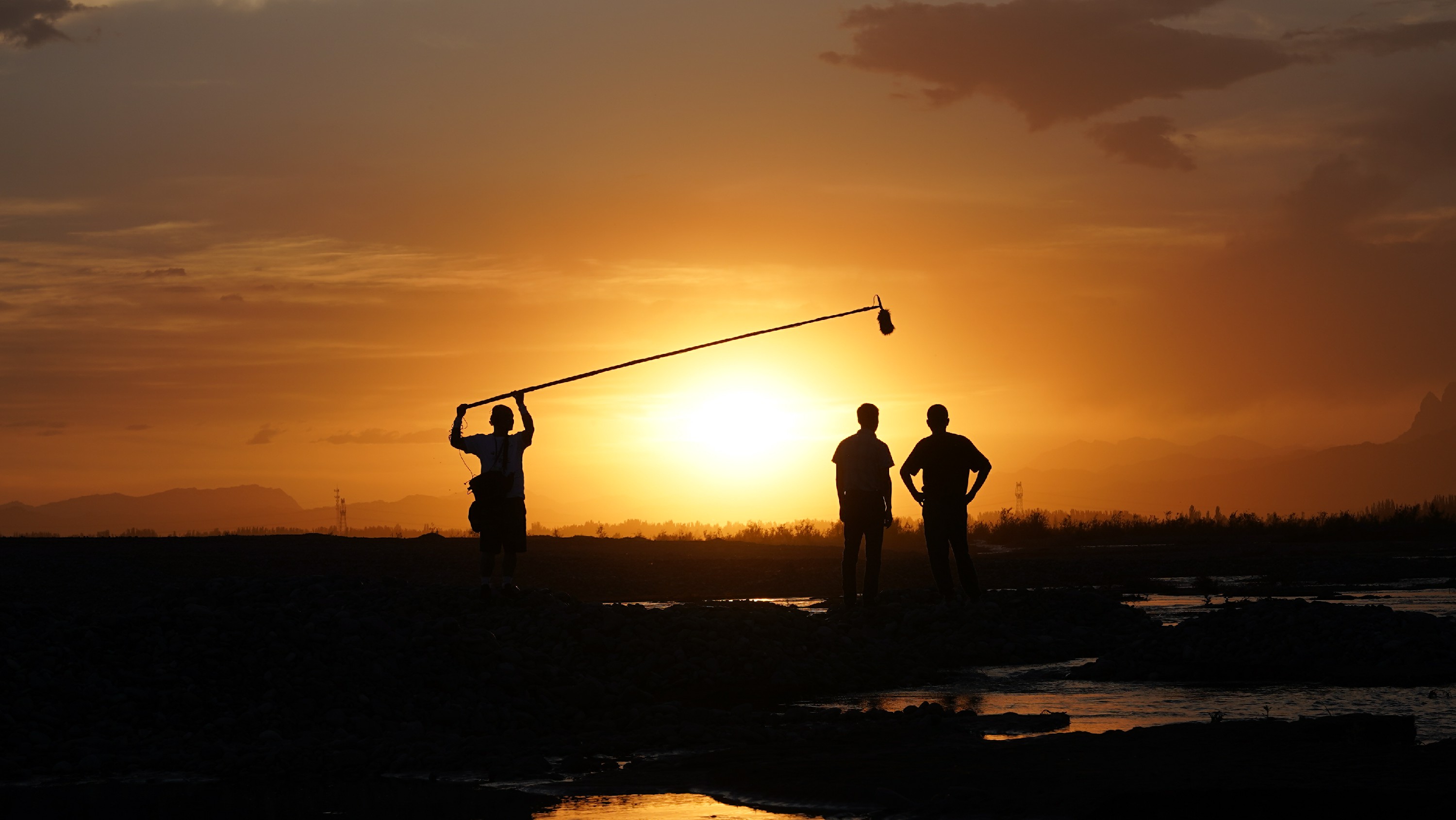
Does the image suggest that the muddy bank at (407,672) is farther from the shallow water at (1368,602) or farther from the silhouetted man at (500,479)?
the shallow water at (1368,602)

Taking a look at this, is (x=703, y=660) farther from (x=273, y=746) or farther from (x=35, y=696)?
(x=35, y=696)

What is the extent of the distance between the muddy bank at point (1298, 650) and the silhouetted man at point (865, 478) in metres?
3.27

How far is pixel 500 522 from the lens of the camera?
14.7 m

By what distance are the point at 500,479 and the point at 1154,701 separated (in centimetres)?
712

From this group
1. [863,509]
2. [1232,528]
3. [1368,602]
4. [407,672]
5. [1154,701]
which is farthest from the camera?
[1232,528]

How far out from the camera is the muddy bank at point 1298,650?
14.2 m

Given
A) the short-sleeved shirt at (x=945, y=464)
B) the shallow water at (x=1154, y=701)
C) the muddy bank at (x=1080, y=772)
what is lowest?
the shallow water at (x=1154, y=701)

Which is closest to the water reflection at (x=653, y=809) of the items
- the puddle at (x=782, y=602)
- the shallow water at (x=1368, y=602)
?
the shallow water at (x=1368, y=602)

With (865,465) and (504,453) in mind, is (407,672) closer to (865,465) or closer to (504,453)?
(504,453)

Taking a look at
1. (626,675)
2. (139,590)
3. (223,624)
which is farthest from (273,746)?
(139,590)

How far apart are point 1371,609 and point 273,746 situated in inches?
487

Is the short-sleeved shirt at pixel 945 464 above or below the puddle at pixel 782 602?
above

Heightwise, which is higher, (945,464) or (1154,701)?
(945,464)

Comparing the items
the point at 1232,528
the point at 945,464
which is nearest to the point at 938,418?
the point at 945,464
